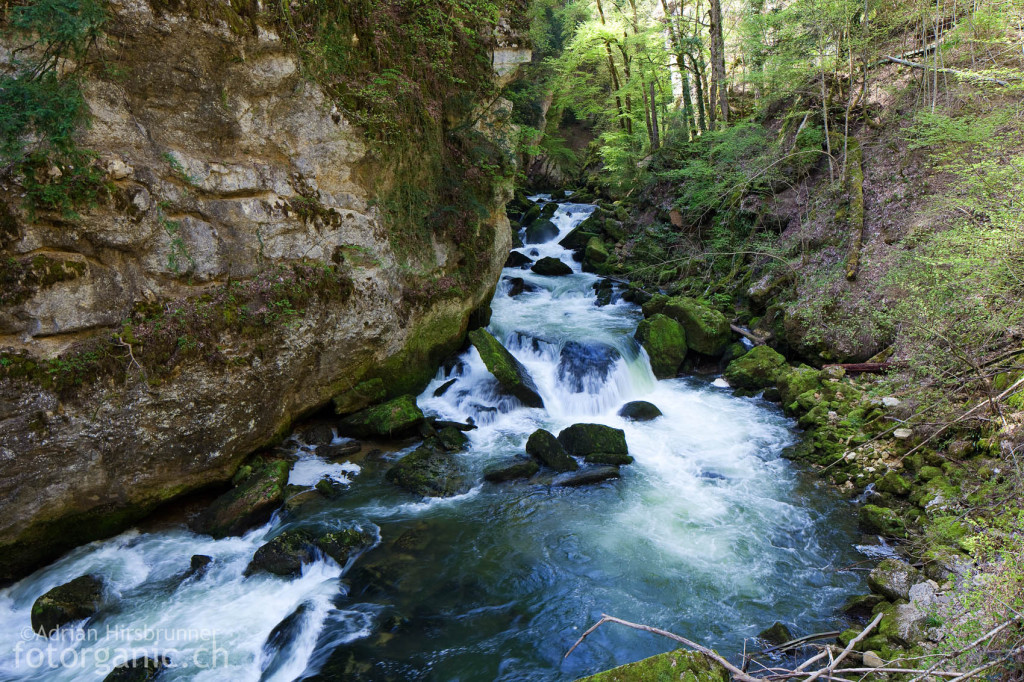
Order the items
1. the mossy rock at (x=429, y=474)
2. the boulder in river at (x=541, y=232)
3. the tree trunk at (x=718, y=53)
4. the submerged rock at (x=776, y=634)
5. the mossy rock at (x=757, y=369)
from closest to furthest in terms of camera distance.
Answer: the submerged rock at (x=776, y=634) < the mossy rock at (x=429, y=474) < the mossy rock at (x=757, y=369) < the tree trunk at (x=718, y=53) < the boulder in river at (x=541, y=232)

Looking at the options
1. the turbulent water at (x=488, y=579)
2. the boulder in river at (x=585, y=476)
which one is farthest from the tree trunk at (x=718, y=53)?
the boulder in river at (x=585, y=476)

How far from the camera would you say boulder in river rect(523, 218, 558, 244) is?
739 inches

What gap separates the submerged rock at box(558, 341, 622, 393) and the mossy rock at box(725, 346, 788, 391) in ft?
7.85

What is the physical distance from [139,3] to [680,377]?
10.7 m

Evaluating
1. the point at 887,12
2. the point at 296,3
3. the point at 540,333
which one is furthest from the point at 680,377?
the point at 296,3

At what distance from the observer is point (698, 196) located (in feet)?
47.6

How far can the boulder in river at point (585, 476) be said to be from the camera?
785cm

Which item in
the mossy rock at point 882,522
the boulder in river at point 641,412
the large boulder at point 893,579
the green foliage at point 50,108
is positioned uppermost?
the green foliage at point 50,108

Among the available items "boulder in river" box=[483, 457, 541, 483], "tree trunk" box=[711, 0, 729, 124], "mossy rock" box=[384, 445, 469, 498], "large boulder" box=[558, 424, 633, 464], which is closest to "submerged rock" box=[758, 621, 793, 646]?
"large boulder" box=[558, 424, 633, 464]

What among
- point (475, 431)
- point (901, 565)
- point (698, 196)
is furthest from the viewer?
point (698, 196)

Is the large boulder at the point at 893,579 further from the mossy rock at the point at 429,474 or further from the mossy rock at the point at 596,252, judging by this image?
the mossy rock at the point at 596,252

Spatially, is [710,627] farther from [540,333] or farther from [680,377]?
[540,333]

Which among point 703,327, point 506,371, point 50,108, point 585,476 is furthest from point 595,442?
point 50,108

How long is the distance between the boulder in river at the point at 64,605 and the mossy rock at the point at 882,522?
346 inches
